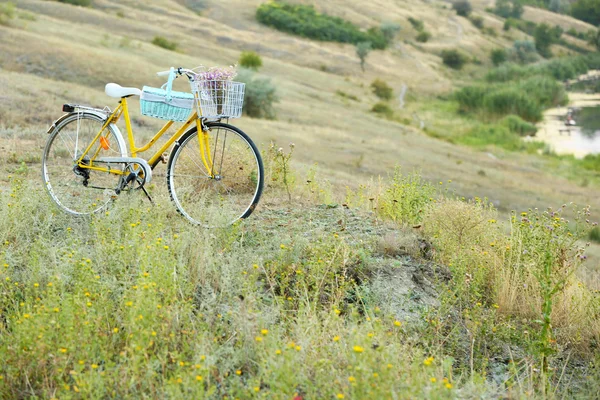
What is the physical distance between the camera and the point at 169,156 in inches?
245

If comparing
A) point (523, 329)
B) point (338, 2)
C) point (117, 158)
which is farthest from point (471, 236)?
point (338, 2)

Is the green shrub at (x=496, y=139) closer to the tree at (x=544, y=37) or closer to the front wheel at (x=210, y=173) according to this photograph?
the front wheel at (x=210, y=173)

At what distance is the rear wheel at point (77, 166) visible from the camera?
6.53 m

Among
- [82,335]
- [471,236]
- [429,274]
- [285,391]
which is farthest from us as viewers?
[471,236]

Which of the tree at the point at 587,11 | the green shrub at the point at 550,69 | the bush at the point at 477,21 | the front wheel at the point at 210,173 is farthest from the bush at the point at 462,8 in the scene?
the front wheel at the point at 210,173

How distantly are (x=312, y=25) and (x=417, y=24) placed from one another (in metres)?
20.5

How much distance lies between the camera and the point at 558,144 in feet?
132

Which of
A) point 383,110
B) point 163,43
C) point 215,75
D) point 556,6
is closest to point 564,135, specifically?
point 383,110

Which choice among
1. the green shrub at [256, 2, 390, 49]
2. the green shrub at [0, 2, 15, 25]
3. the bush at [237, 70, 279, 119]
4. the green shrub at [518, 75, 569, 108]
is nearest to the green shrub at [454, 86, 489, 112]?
the green shrub at [518, 75, 569, 108]

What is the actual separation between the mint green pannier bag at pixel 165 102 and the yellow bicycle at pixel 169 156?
3 cm

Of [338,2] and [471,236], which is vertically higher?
[338,2]

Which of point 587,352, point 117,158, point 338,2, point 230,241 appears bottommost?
point 587,352

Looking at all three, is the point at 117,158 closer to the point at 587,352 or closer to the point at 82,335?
the point at 82,335

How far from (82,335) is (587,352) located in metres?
3.95
